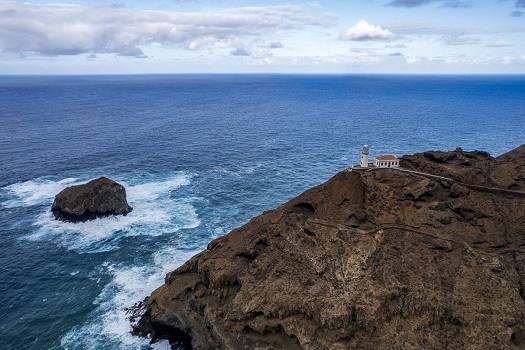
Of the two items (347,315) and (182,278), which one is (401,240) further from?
(182,278)

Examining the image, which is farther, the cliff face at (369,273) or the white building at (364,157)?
the white building at (364,157)

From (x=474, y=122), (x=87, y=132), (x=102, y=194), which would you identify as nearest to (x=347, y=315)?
(x=102, y=194)

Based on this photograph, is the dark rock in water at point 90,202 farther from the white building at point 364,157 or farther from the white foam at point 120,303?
the white building at point 364,157

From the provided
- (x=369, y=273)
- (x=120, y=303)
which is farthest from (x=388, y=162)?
(x=120, y=303)

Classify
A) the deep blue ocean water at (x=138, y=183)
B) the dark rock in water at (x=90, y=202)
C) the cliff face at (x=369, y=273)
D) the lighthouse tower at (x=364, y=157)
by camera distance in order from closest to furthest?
1. the cliff face at (x=369, y=273)
2. the deep blue ocean water at (x=138, y=183)
3. the lighthouse tower at (x=364, y=157)
4. the dark rock in water at (x=90, y=202)

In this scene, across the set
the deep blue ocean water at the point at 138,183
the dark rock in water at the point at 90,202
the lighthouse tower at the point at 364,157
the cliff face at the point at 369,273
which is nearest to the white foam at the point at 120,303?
the deep blue ocean water at the point at 138,183

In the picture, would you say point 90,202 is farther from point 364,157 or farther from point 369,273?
point 369,273
